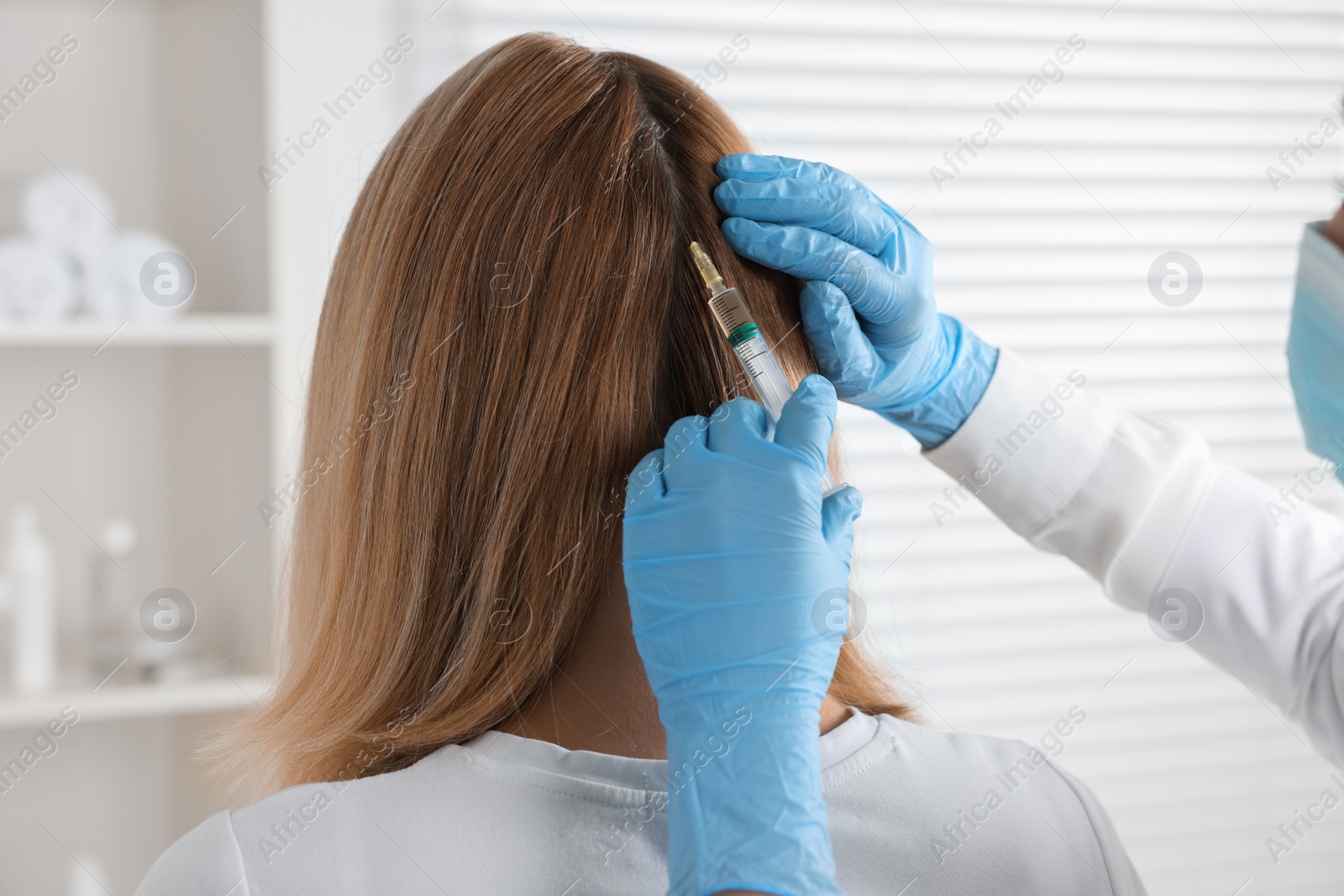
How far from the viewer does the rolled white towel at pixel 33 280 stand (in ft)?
4.11

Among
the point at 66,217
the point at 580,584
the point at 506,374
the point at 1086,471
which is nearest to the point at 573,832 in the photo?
the point at 580,584

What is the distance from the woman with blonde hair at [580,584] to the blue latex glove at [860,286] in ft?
0.09

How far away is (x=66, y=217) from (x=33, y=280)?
107 mm

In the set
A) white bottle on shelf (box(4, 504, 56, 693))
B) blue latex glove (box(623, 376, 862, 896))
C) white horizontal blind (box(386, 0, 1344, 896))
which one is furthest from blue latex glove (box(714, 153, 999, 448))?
white bottle on shelf (box(4, 504, 56, 693))

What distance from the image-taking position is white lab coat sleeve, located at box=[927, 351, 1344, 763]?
35.8 inches

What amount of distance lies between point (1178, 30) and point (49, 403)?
1920 millimetres

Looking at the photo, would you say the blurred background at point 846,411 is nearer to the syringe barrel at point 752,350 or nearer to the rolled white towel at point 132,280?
the rolled white towel at point 132,280

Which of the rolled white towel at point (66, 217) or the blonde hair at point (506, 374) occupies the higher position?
the rolled white towel at point (66, 217)

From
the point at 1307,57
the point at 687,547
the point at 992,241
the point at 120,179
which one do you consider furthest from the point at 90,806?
the point at 1307,57

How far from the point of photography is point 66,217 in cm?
131

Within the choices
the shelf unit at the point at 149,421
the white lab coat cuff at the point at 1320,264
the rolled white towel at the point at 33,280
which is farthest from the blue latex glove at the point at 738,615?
the rolled white towel at the point at 33,280

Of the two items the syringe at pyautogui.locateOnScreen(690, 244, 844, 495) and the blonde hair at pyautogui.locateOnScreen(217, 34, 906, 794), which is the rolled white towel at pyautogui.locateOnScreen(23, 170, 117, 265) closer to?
the blonde hair at pyautogui.locateOnScreen(217, 34, 906, 794)

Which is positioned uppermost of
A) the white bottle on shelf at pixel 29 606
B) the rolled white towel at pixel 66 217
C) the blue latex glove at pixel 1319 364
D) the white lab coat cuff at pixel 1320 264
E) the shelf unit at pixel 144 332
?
the rolled white towel at pixel 66 217

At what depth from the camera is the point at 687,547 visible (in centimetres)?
59
